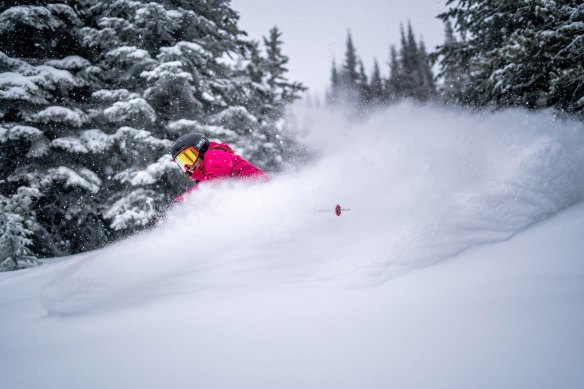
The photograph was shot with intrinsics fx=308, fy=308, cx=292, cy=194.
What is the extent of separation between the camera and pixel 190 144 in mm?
4859

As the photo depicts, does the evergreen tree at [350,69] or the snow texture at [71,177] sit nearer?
the snow texture at [71,177]

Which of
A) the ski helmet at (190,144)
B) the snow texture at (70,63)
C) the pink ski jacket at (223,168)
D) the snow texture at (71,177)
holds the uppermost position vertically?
the snow texture at (70,63)

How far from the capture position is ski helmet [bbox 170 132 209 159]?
484cm

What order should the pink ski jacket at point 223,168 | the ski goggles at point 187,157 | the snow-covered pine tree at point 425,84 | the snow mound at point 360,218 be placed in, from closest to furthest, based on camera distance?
the snow mound at point 360,218
the pink ski jacket at point 223,168
the ski goggles at point 187,157
the snow-covered pine tree at point 425,84

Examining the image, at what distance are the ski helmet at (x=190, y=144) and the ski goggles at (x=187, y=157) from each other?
48 millimetres

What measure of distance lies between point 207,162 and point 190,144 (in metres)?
0.46

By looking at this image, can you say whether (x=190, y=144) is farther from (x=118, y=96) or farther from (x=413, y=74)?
(x=413, y=74)

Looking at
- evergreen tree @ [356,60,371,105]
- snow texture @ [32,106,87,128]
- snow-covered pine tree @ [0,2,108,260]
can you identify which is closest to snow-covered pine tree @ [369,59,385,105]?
evergreen tree @ [356,60,371,105]

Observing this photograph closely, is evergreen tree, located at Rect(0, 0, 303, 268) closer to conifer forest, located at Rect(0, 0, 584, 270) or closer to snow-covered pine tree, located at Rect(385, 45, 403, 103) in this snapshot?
conifer forest, located at Rect(0, 0, 584, 270)

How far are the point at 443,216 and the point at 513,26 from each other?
6.68m

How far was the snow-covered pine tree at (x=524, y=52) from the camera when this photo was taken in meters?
4.98

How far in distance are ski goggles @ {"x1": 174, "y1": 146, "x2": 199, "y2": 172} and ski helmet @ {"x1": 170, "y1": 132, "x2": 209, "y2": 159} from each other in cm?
5

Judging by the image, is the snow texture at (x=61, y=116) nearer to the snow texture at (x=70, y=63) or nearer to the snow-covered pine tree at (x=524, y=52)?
the snow texture at (x=70, y=63)

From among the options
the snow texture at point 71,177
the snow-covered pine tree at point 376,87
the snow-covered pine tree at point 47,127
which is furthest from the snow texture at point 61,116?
the snow-covered pine tree at point 376,87
